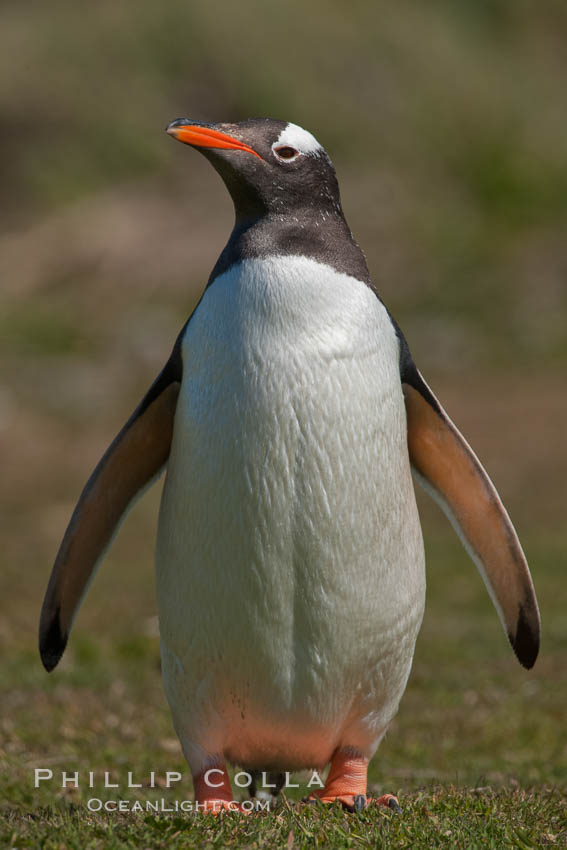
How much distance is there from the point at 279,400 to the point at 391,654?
99cm

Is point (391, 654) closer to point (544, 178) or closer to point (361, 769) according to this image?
point (361, 769)

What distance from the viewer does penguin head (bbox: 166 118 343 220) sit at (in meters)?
4.02

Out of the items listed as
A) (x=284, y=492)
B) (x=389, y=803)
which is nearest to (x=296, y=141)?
(x=284, y=492)

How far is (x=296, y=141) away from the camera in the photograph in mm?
4137

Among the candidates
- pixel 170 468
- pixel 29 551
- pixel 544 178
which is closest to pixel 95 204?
pixel 544 178

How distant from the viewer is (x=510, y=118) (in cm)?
3569

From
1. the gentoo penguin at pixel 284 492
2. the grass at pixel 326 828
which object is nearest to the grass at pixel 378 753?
the grass at pixel 326 828

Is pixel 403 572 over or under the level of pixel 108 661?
over

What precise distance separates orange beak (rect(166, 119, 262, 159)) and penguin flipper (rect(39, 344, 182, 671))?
2.77 ft

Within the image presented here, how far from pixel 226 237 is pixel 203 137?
24446 mm

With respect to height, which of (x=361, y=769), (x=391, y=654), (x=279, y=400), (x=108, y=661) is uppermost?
(x=279, y=400)

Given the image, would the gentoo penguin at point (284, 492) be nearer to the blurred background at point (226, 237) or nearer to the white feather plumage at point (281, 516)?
the white feather plumage at point (281, 516)

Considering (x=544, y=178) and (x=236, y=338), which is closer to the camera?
(x=236, y=338)

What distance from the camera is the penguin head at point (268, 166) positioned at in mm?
4016
